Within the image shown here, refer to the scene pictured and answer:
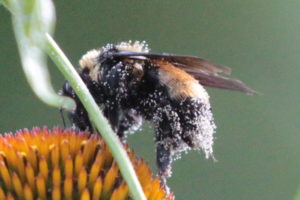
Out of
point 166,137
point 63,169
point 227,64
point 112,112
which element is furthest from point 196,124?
point 227,64

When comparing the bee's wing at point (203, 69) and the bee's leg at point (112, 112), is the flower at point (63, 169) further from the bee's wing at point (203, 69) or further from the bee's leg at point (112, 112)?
the bee's wing at point (203, 69)

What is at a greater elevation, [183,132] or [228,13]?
[228,13]

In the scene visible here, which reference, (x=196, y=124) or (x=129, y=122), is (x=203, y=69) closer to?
(x=196, y=124)

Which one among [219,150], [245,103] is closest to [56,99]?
[219,150]

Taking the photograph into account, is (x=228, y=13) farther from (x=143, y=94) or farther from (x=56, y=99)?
→ (x=56, y=99)

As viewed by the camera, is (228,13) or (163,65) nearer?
(163,65)

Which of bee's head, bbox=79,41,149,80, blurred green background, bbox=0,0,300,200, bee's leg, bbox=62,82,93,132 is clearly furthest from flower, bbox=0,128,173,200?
blurred green background, bbox=0,0,300,200

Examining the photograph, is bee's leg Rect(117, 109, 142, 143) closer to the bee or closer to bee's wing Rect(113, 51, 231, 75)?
the bee
